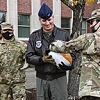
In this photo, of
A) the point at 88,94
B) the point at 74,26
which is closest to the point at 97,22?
the point at 88,94

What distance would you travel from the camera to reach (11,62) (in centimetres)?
425

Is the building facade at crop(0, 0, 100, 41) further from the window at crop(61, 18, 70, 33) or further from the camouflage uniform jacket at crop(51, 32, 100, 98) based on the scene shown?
the camouflage uniform jacket at crop(51, 32, 100, 98)

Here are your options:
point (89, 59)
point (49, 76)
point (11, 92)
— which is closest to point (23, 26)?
point (11, 92)

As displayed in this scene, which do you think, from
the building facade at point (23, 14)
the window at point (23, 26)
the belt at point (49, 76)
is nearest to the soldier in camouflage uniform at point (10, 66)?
the belt at point (49, 76)

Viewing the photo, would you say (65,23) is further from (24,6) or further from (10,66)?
(10,66)

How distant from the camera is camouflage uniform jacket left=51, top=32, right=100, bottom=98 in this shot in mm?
2828

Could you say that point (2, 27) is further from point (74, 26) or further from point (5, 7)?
point (5, 7)

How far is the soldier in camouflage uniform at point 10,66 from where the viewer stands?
4.25 metres

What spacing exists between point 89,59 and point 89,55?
48 mm

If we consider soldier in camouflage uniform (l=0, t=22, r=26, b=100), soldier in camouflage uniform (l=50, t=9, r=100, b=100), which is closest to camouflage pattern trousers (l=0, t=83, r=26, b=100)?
soldier in camouflage uniform (l=0, t=22, r=26, b=100)

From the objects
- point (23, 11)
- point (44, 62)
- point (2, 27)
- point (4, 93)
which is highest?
point (23, 11)

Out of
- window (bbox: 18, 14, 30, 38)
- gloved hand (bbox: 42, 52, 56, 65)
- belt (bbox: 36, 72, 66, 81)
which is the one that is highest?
window (bbox: 18, 14, 30, 38)

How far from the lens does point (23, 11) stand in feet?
49.8

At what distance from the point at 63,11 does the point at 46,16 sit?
13.9m
